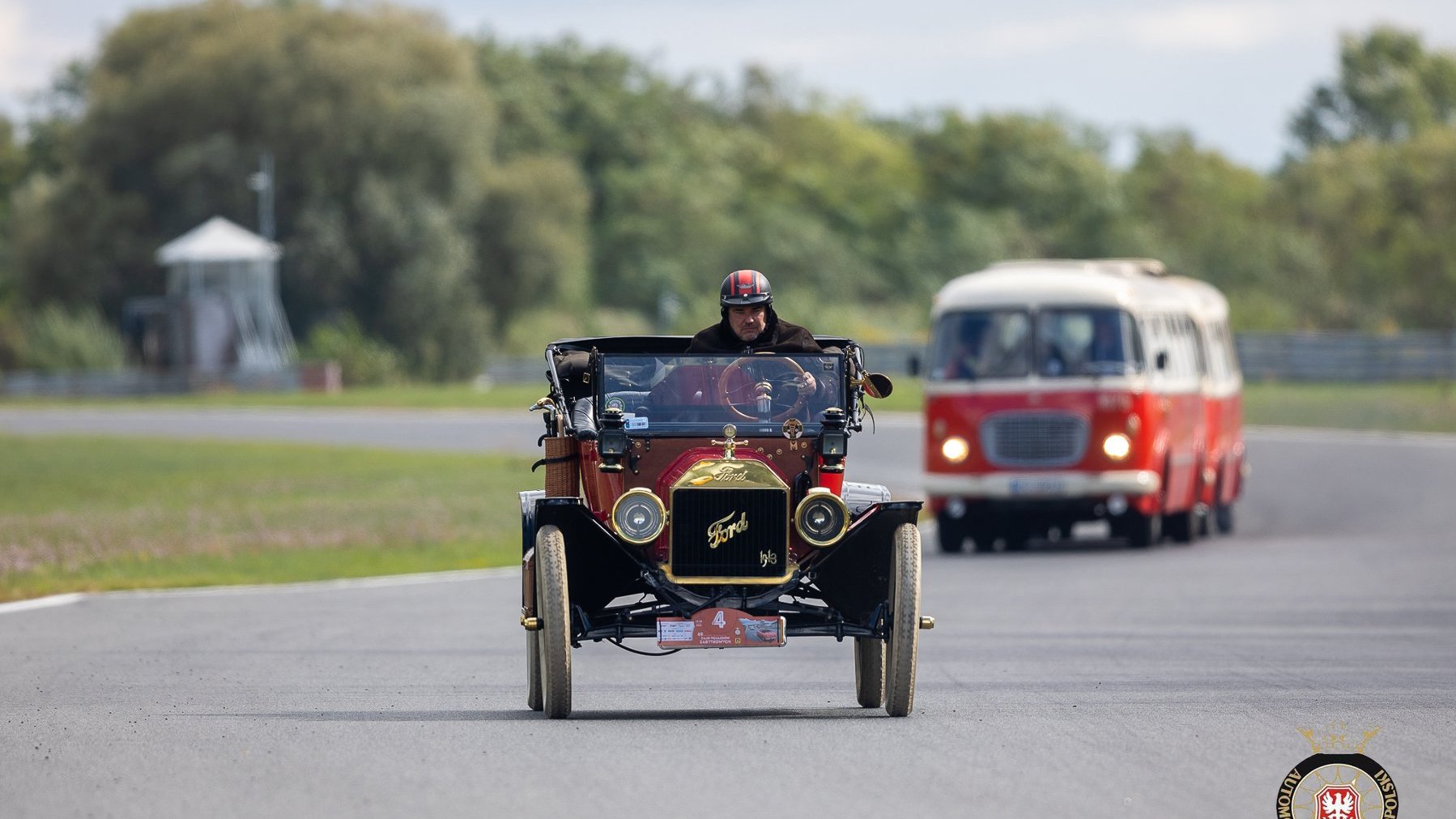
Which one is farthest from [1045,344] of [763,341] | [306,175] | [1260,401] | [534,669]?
[306,175]

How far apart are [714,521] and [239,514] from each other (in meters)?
21.5

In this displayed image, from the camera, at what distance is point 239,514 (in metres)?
32.2

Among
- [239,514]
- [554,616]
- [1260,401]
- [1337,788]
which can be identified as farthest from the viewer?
[1260,401]

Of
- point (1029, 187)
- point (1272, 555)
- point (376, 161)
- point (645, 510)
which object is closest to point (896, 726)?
point (645, 510)

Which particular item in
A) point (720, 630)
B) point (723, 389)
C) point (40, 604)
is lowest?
point (40, 604)

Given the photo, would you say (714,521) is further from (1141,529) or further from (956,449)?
(1141,529)

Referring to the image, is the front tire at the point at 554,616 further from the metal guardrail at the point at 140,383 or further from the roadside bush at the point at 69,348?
the roadside bush at the point at 69,348

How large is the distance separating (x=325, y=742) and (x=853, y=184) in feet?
367

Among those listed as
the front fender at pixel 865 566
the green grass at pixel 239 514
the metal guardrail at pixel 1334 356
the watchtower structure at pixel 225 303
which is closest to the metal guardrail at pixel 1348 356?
the metal guardrail at pixel 1334 356

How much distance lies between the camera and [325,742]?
35.4ft

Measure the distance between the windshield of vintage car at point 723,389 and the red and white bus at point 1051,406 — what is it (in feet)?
47.6

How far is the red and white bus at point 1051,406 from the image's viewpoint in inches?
1056

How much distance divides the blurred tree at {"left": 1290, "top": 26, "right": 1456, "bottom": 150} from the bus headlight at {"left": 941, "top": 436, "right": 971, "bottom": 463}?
3665 inches

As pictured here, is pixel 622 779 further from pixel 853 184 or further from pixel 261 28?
pixel 853 184
